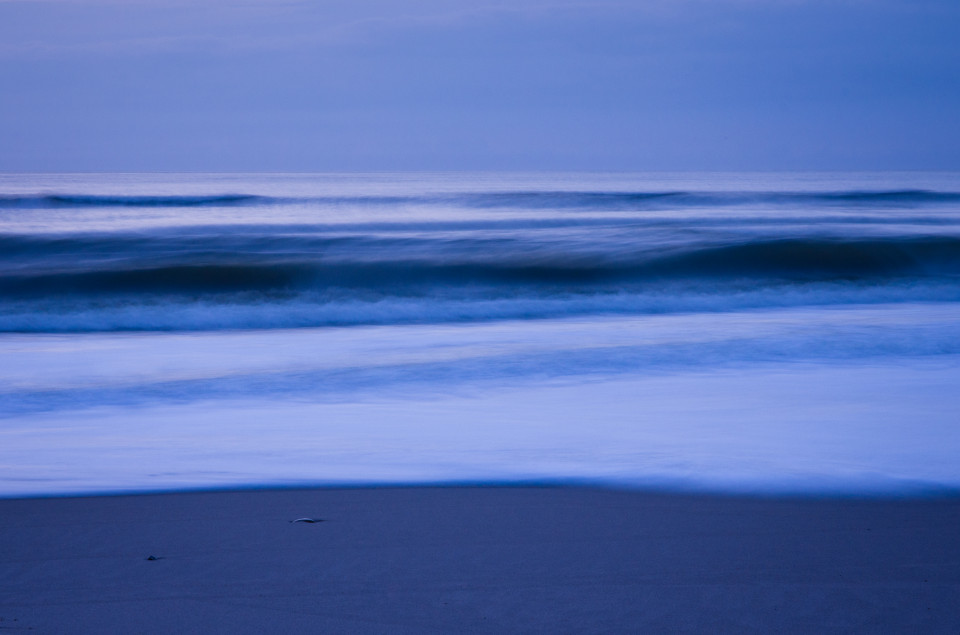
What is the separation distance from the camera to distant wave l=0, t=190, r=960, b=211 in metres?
25.5

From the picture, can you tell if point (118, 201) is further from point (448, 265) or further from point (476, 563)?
point (476, 563)

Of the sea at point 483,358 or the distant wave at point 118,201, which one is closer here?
the sea at point 483,358

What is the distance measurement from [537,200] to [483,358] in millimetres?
23061

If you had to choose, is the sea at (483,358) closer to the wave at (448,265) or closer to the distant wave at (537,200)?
the wave at (448,265)

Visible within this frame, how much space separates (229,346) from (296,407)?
286 cm

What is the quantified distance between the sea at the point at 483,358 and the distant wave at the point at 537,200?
32.1 ft

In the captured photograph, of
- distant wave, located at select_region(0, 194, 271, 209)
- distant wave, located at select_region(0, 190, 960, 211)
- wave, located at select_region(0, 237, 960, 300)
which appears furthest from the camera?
distant wave, located at select_region(0, 190, 960, 211)

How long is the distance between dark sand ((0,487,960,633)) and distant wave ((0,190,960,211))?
74.3ft

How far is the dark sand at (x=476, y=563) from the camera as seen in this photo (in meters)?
1.81

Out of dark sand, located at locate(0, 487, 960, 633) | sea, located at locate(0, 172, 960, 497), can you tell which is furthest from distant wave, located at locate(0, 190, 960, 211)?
dark sand, located at locate(0, 487, 960, 633)

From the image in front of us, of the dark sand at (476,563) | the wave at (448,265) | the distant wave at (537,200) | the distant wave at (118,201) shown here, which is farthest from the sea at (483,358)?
the distant wave at (537,200)

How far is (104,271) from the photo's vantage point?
11.0 metres

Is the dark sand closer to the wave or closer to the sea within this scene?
the sea

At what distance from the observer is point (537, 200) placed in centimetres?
2825
